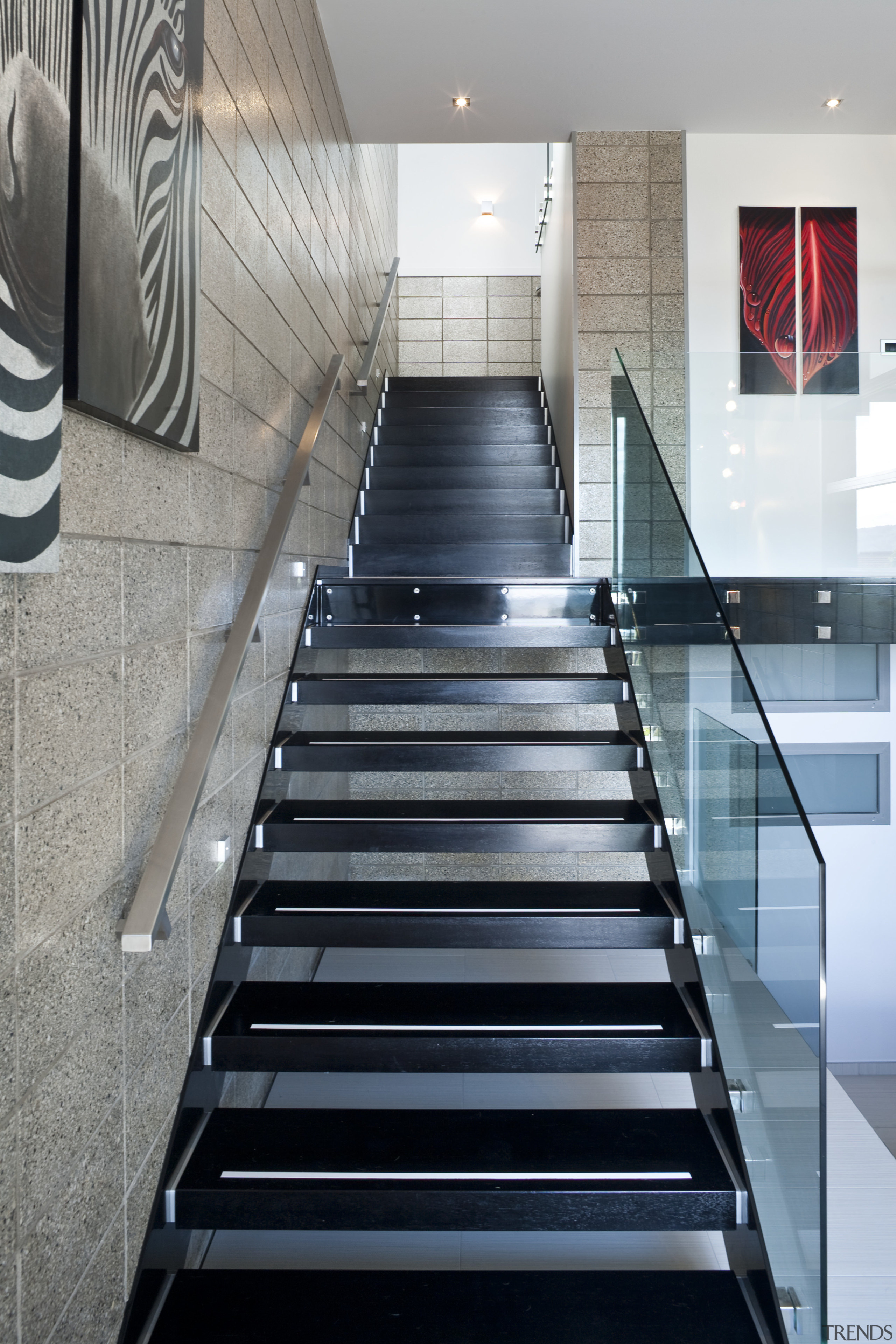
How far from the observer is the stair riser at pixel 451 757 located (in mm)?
2707

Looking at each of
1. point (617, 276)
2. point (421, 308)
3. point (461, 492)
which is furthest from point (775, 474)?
point (421, 308)

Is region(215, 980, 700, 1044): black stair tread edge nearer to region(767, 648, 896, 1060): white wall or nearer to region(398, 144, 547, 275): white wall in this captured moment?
region(767, 648, 896, 1060): white wall

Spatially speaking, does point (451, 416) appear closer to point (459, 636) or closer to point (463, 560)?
point (463, 560)

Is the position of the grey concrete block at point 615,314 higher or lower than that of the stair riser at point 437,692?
higher

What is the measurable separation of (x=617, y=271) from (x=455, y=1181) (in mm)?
4281

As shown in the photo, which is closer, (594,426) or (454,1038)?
(454,1038)

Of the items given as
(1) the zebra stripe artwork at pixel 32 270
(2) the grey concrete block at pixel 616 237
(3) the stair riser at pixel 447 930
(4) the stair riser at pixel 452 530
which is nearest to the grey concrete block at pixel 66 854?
(1) the zebra stripe artwork at pixel 32 270

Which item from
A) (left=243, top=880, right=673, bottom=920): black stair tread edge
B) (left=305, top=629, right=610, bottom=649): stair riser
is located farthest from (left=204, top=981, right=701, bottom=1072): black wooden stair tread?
(left=305, top=629, right=610, bottom=649): stair riser

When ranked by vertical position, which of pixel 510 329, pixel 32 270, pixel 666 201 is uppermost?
pixel 510 329

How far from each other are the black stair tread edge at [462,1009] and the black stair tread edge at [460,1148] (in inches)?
6.8

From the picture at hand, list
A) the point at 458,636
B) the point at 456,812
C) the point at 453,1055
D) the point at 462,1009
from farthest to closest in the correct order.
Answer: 1. the point at 458,636
2. the point at 456,812
3. the point at 462,1009
4. the point at 453,1055

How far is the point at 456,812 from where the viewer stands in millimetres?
2682

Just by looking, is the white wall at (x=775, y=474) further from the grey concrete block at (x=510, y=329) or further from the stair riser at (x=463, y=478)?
the grey concrete block at (x=510, y=329)

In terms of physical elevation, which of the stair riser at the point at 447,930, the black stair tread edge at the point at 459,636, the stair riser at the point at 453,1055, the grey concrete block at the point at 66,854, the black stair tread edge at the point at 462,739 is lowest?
the stair riser at the point at 453,1055
